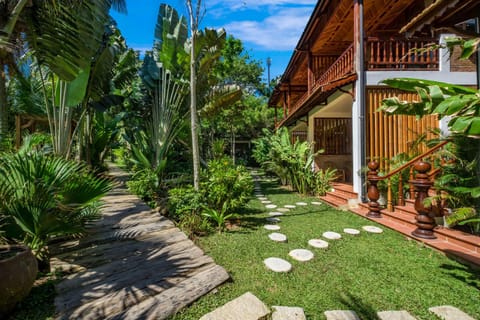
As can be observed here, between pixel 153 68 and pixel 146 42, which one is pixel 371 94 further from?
pixel 146 42

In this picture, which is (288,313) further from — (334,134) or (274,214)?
(334,134)

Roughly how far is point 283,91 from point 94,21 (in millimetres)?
Result: 11868

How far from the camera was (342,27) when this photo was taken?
8.46 meters

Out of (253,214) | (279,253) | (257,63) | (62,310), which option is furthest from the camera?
(257,63)

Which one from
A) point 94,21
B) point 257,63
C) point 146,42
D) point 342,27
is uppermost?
point 257,63

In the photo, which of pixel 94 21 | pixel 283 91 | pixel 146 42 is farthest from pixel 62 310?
pixel 283 91

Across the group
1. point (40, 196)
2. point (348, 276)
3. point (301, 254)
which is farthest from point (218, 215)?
point (40, 196)

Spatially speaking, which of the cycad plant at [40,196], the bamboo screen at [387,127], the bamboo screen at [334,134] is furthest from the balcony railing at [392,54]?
the cycad plant at [40,196]

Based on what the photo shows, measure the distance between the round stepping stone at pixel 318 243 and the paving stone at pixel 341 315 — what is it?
152 centimetres

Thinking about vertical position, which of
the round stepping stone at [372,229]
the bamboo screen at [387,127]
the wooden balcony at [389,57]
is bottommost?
the round stepping stone at [372,229]

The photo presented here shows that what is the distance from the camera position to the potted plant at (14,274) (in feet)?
6.11

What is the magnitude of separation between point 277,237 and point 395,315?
2.06m

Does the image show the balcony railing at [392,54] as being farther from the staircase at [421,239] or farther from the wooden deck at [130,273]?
the wooden deck at [130,273]

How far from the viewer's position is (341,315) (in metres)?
2.07
